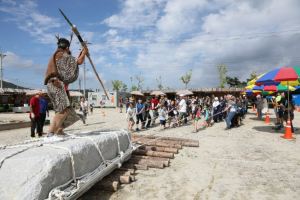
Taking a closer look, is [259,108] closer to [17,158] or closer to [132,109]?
[132,109]

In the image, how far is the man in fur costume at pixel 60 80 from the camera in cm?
323

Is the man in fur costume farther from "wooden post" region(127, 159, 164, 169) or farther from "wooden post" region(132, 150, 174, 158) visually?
"wooden post" region(132, 150, 174, 158)

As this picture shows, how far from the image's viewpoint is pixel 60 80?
10.9 ft

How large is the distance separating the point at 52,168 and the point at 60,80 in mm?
1671

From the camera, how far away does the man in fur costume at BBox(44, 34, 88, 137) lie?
3.23 m

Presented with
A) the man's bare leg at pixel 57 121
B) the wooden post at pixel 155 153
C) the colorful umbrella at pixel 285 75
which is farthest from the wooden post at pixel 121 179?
the colorful umbrella at pixel 285 75

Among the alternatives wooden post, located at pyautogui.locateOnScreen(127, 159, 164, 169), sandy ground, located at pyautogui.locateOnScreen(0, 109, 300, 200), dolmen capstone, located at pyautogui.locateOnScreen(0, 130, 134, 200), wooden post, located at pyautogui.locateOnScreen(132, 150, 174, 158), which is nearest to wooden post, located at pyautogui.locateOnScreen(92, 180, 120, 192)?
sandy ground, located at pyautogui.locateOnScreen(0, 109, 300, 200)

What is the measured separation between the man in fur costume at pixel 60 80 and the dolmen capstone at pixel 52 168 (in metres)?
0.37

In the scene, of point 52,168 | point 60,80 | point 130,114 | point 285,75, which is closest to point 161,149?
point 60,80

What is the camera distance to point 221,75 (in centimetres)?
4384

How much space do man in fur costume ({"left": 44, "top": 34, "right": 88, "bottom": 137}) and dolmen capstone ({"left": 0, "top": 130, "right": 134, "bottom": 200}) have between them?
14.6 inches

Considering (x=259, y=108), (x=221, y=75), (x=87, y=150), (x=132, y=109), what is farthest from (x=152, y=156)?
(x=221, y=75)

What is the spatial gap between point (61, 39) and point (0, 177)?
8.08 feet

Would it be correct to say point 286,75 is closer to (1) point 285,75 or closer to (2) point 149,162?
(1) point 285,75
